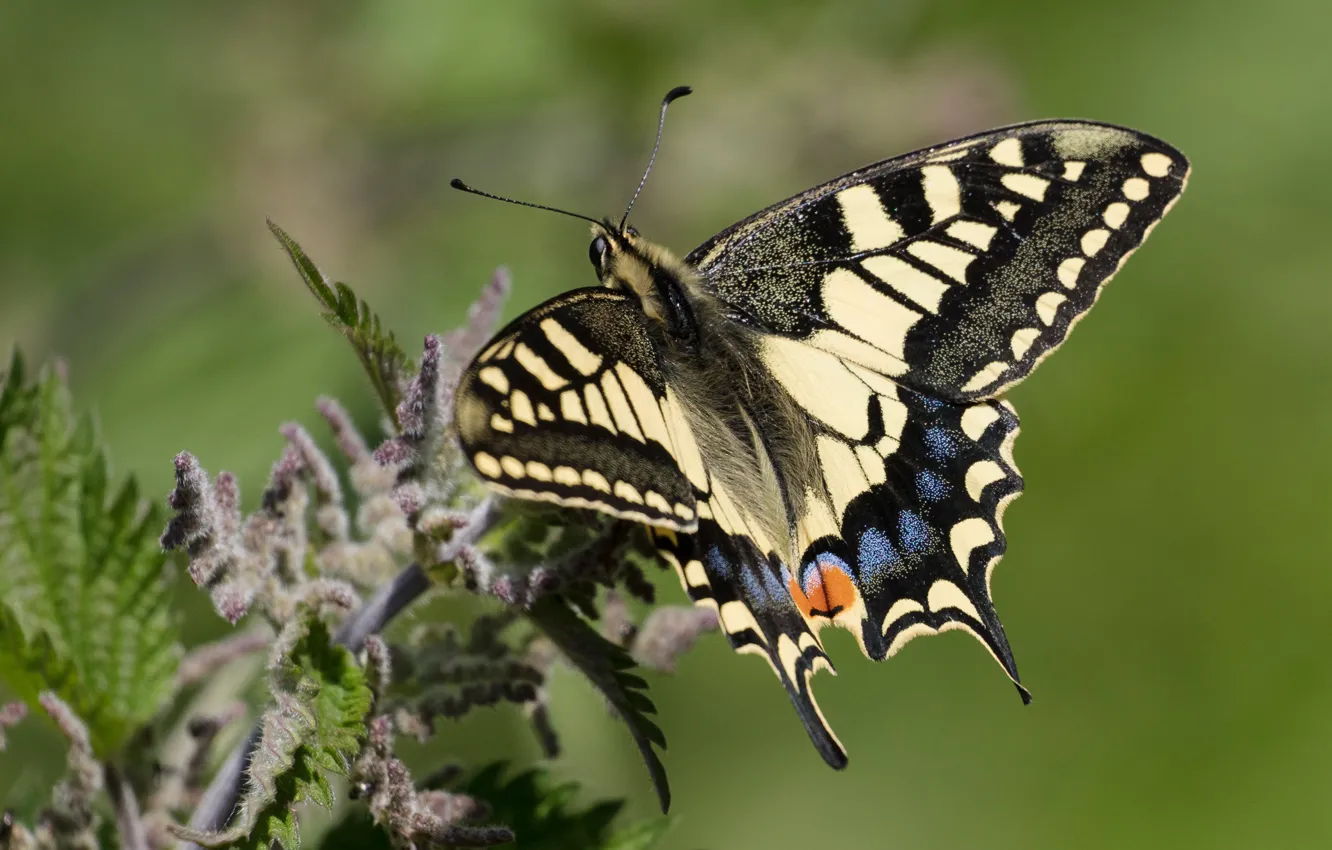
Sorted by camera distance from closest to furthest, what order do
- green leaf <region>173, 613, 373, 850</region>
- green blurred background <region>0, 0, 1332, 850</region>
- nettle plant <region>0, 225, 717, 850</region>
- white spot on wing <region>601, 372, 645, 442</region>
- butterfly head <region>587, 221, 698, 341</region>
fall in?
green leaf <region>173, 613, 373, 850</region> < nettle plant <region>0, 225, 717, 850</region> < white spot on wing <region>601, 372, 645, 442</region> < butterfly head <region>587, 221, 698, 341</region> < green blurred background <region>0, 0, 1332, 850</region>

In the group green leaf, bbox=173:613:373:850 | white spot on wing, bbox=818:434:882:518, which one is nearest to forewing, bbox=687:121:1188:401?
white spot on wing, bbox=818:434:882:518

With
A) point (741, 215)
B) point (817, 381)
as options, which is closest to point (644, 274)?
point (817, 381)

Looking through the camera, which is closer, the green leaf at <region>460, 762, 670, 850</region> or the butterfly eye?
the green leaf at <region>460, 762, 670, 850</region>

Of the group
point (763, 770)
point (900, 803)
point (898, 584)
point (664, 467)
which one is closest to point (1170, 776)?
point (900, 803)

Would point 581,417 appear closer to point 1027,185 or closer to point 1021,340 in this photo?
point 1021,340

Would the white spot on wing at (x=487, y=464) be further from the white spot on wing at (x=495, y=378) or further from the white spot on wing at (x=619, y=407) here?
the white spot on wing at (x=619, y=407)

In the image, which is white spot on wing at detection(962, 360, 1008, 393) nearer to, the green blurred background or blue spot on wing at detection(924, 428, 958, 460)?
blue spot on wing at detection(924, 428, 958, 460)

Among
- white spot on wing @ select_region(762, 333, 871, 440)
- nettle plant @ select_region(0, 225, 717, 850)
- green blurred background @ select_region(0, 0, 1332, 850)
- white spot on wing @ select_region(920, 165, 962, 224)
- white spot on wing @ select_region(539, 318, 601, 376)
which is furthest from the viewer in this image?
green blurred background @ select_region(0, 0, 1332, 850)

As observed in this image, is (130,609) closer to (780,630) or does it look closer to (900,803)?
(780,630)
